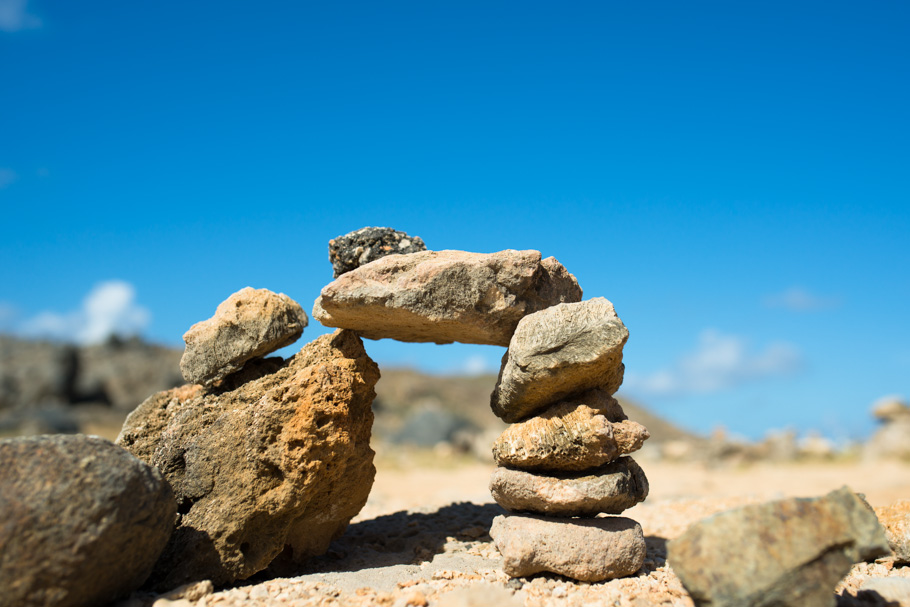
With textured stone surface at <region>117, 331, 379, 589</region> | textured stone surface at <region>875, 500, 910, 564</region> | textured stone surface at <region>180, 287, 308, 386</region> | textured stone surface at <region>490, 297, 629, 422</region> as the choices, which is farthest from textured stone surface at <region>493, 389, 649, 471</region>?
textured stone surface at <region>875, 500, 910, 564</region>

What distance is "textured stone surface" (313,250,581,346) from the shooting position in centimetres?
647

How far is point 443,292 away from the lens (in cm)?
650

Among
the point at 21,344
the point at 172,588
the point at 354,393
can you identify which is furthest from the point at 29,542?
the point at 21,344

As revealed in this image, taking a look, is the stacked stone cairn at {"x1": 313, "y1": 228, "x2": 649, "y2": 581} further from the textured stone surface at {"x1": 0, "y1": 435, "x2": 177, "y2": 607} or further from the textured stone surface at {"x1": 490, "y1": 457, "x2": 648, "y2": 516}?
the textured stone surface at {"x1": 0, "y1": 435, "x2": 177, "y2": 607}

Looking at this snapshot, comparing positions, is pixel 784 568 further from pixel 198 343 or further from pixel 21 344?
pixel 21 344

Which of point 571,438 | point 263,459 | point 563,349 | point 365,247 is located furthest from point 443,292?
point 263,459

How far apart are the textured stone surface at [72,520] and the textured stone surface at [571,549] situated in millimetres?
3225

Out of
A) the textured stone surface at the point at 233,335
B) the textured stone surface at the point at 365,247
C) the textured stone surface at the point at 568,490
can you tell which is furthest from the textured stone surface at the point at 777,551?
the textured stone surface at the point at 233,335

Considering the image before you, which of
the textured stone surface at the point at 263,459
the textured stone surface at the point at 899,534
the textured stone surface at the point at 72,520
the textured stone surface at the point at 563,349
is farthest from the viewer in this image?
the textured stone surface at the point at 899,534

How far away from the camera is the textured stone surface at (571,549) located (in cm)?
616

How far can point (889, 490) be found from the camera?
13.2 meters

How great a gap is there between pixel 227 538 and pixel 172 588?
0.60m

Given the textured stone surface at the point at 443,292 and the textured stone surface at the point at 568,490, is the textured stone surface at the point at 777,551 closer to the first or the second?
the textured stone surface at the point at 568,490

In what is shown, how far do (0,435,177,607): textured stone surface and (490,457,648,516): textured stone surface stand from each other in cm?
323
